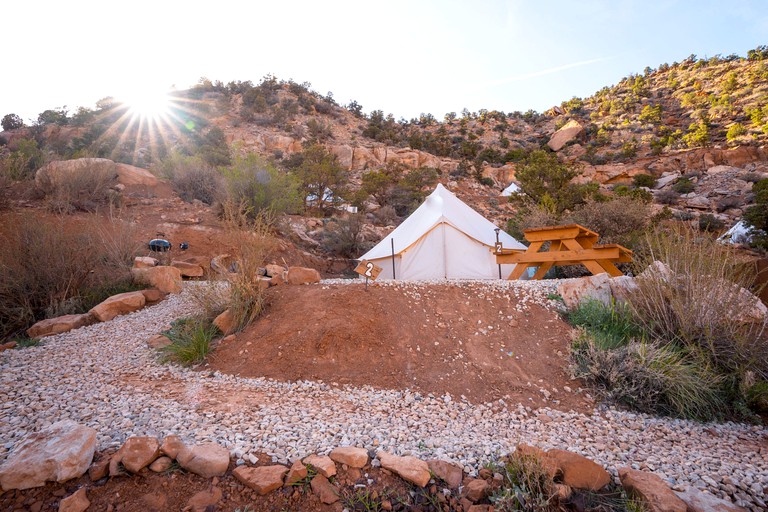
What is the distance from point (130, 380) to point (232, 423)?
64.8 inches

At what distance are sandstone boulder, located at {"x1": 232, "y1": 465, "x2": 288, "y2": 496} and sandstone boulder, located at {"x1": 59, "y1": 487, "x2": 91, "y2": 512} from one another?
735 mm

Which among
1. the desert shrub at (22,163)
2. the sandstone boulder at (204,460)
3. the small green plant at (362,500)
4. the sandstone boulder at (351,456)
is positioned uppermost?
the desert shrub at (22,163)

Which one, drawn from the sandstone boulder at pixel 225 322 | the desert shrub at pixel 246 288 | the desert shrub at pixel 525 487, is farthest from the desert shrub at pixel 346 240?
the desert shrub at pixel 525 487

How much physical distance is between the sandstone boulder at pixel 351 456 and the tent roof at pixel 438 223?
5.82 metres

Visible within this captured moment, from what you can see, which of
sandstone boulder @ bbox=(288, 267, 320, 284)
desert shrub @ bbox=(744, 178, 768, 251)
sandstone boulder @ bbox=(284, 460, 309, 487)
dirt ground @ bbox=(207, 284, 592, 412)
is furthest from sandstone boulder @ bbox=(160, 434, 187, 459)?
desert shrub @ bbox=(744, 178, 768, 251)

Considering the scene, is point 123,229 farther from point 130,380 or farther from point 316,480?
point 316,480

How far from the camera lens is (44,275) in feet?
19.3

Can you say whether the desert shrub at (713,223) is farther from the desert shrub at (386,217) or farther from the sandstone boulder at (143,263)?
the sandstone boulder at (143,263)

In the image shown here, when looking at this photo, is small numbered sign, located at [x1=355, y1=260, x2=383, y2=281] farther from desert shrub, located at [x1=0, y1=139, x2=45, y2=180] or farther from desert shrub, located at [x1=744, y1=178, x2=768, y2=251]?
desert shrub, located at [x1=0, y1=139, x2=45, y2=180]

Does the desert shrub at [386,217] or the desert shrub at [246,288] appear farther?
the desert shrub at [386,217]

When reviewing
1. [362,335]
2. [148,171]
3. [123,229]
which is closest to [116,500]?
[362,335]

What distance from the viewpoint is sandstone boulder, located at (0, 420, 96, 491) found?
6.61ft

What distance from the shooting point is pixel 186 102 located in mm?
26406

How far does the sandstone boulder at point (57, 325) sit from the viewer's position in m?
5.14
